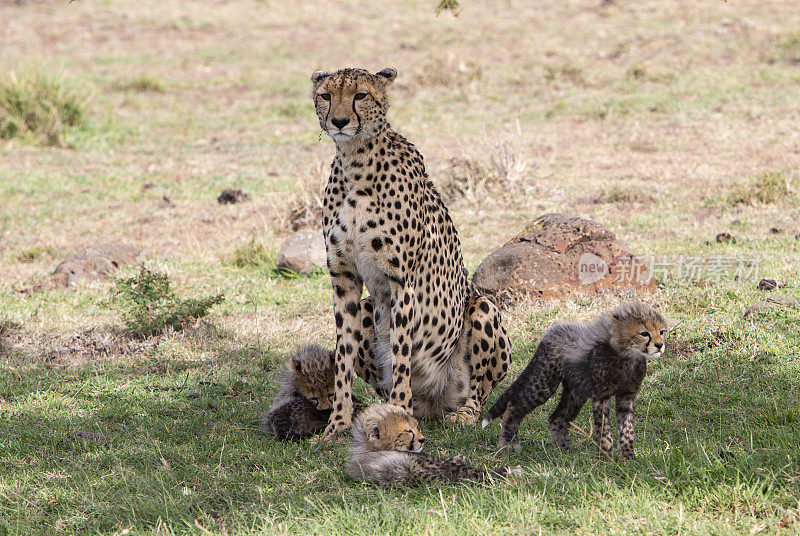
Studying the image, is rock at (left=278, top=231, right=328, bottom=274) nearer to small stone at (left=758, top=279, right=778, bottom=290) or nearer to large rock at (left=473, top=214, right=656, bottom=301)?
large rock at (left=473, top=214, right=656, bottom=301)

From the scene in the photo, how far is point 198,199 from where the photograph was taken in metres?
11.9

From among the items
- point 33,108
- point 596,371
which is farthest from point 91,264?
point 33,108

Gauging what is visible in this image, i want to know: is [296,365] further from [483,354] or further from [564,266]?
[564,266]

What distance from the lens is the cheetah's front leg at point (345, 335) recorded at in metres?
4.86

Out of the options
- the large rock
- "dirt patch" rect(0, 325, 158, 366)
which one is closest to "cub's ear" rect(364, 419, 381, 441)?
"dirt patch" rect(0, 325, 158, 366)

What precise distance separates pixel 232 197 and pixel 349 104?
7366 millimetres

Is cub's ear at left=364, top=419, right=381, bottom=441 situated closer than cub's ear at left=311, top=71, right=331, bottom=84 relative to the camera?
Yes

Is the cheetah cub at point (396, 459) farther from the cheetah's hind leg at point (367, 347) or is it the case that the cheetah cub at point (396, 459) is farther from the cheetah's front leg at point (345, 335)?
the cheetah's hind leg at point (367, 347)

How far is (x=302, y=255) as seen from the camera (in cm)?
858

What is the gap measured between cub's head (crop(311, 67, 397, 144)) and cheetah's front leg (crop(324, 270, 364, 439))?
819mm

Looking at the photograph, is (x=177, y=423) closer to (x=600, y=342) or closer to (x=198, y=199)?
(x=600, y=342)

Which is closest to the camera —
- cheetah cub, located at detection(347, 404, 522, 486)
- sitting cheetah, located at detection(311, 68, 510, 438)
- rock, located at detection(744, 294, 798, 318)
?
cheetah cub, located at detection(347, 404, 522, 486)

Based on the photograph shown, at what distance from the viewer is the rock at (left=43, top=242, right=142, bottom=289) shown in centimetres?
853

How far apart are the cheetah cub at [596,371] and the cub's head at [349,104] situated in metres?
1.44
